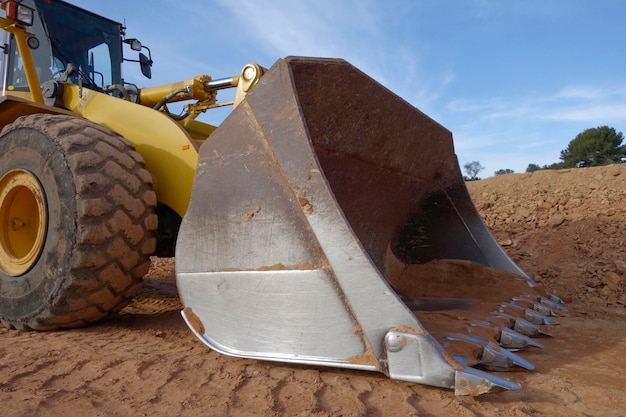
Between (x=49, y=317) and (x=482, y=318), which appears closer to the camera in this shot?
(x=482, y=318)

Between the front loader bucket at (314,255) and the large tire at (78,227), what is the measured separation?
442 mm

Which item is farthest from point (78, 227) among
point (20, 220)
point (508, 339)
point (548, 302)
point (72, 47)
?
point (548, 302)

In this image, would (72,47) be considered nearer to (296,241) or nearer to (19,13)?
(19,13)

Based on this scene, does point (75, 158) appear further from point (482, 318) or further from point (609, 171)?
point (609, 171)

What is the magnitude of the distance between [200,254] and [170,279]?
377 centimetres

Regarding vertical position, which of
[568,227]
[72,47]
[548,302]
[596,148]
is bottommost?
[548,302]

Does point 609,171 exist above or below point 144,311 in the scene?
above

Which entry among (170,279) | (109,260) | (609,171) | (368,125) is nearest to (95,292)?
(109,260)

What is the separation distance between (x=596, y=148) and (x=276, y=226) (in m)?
33.5

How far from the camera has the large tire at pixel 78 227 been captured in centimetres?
224

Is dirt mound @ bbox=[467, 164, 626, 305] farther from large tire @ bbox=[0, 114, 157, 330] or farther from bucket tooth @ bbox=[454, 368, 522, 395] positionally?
large tire @ bbox=[0, 114, 157, 330]

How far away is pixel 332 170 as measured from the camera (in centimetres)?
271

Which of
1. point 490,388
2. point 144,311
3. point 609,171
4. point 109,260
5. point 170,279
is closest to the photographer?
point 490,388

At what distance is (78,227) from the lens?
223 cm
